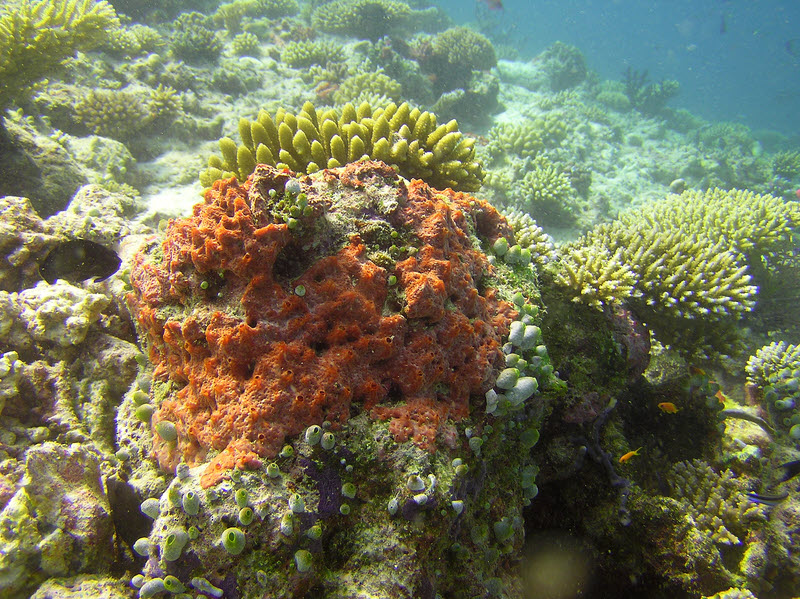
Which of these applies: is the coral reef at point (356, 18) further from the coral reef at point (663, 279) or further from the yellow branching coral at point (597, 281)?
the yellow branching coral at point (597, 281)

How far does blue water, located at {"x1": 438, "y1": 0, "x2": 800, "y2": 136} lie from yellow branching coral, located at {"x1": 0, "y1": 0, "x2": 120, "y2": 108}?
39.8 metres

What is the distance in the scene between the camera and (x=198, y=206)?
2791 mm

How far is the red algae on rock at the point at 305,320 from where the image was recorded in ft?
6.59

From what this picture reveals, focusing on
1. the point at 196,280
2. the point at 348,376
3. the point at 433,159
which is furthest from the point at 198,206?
the point at 433,159

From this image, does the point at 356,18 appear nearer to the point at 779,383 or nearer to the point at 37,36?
the point at 37,36

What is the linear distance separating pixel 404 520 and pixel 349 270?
4.65 feet

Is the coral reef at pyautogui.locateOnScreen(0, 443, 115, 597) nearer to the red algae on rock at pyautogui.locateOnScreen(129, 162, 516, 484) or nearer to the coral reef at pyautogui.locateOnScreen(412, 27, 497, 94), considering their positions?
the red algae on rock at pyautogui.locateOnScreen(129, 162, 516, 484)

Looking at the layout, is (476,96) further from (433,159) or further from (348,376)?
(348,376)

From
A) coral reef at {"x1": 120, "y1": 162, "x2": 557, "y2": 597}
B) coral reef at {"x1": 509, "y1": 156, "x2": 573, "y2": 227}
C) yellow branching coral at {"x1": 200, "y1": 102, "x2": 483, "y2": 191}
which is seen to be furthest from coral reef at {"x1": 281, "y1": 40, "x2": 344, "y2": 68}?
coral reef at {"x1": 120, "y1": 162, "x2": 557, "y2": 597}

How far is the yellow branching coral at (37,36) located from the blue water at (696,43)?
39838mm

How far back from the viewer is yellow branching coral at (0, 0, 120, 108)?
5418mm

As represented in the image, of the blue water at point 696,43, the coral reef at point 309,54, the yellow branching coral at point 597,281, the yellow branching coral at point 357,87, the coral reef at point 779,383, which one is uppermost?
the blue water at point 696,43

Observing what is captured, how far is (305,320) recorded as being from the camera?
217cm

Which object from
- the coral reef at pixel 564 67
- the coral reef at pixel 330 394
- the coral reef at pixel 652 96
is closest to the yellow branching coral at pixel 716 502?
the coral reef at pixel 330 394
